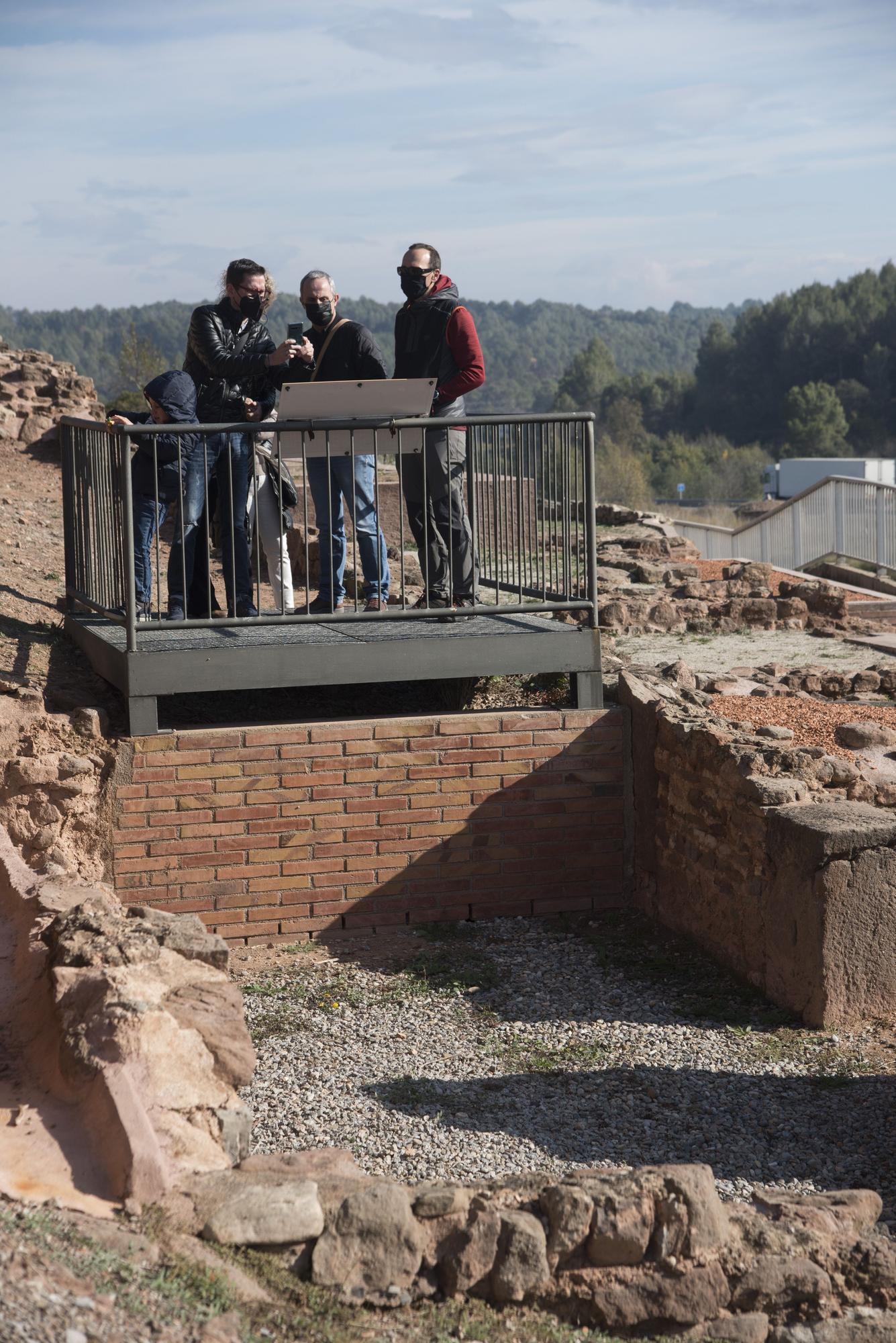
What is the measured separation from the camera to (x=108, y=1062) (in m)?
3.95

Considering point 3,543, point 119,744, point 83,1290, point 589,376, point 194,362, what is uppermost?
point 589,376

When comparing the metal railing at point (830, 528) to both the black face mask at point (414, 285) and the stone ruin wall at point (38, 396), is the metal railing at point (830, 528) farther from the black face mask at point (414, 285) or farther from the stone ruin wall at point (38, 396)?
the black face mask at point (414, 285)

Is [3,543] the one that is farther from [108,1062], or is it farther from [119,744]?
[108,1062]

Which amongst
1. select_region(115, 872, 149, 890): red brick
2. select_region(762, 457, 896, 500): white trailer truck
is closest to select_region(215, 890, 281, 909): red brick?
select_region(115, 872, 149, 890): red brick

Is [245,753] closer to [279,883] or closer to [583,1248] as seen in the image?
[279,883]

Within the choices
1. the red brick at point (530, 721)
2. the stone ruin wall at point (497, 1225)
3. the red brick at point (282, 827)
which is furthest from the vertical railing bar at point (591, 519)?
the stone ruin wall at point (497, 1225)

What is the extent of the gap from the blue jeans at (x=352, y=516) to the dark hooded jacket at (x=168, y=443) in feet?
2.39

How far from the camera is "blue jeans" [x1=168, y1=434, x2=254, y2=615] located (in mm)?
7070

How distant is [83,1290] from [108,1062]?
1.06 meters

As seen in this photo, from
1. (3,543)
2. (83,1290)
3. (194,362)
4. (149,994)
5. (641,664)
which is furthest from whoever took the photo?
(3,543)

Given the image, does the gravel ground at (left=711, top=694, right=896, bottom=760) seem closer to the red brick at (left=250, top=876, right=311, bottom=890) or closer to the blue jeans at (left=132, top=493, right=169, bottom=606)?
the red brick at (left=250, top=876, right=311, bottom=890)

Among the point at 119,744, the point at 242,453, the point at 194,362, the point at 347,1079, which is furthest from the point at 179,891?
the point at 194,362

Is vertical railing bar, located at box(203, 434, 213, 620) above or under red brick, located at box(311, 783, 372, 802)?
above

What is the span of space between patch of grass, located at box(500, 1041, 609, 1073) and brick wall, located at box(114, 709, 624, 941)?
162 cm
